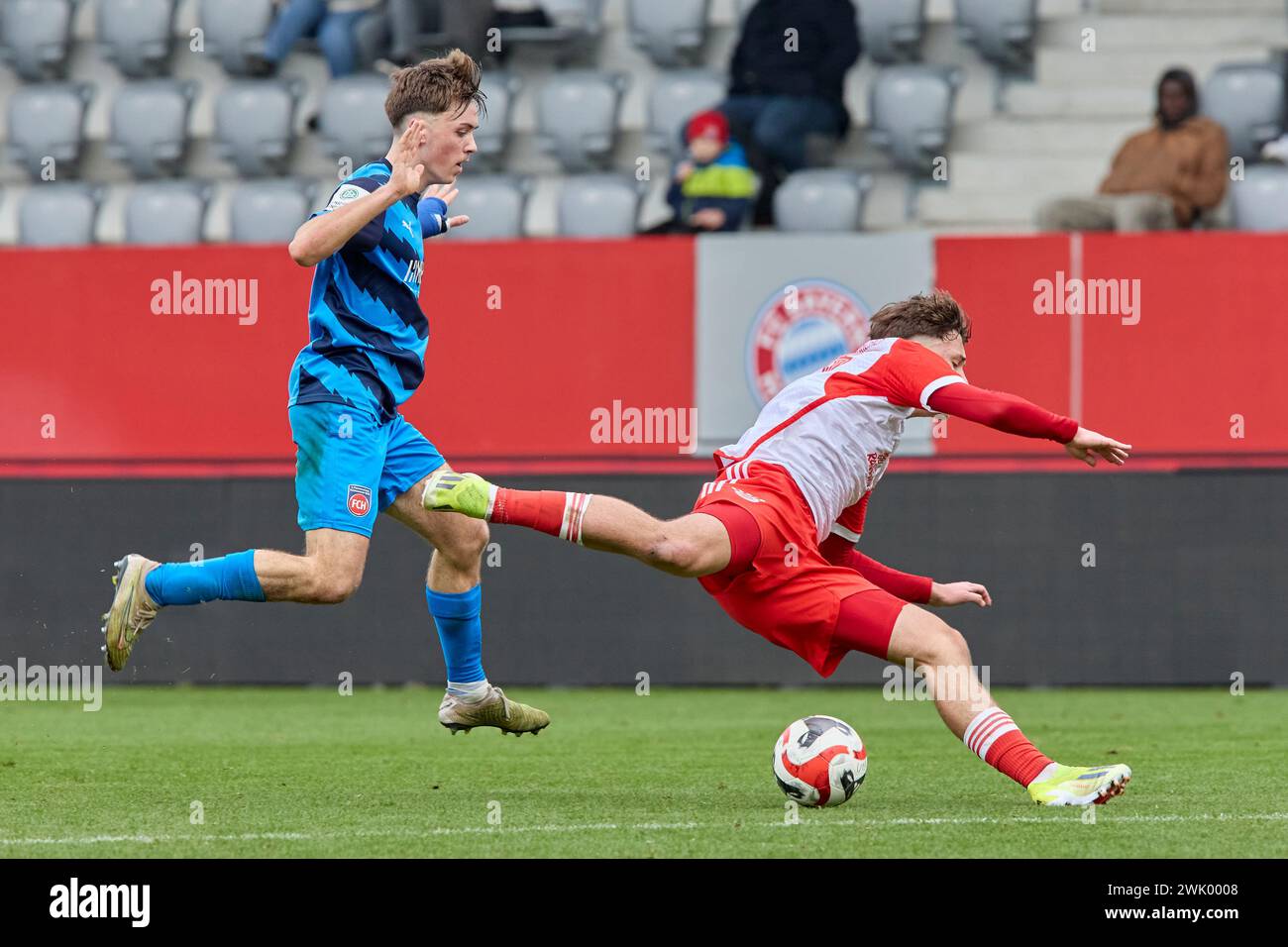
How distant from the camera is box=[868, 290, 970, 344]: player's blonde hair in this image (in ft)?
21.5

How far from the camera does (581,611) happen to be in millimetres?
11633

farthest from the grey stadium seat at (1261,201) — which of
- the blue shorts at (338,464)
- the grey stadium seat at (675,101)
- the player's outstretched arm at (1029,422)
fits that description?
the blue shorts at (338,464)

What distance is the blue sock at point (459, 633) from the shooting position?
7297mm

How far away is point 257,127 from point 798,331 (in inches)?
221

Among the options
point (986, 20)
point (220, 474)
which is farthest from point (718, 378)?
point (986, 20)

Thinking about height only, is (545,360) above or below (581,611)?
above

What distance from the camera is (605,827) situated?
595 cm

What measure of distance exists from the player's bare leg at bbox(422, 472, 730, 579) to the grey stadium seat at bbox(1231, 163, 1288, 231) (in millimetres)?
7650

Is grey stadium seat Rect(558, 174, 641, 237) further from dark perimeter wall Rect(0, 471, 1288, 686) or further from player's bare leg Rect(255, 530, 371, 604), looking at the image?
player's bare leg Rect(255, 530, 371, 604)

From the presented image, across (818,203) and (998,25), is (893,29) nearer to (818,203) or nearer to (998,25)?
(998,25)

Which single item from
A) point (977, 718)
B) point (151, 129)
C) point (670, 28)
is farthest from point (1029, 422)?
point (151, 129)

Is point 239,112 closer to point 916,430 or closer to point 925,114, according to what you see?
point 925,114

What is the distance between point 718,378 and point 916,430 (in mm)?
1181

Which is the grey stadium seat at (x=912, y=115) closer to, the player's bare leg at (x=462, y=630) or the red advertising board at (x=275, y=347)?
the red advertising board at (x=275, y=347)
